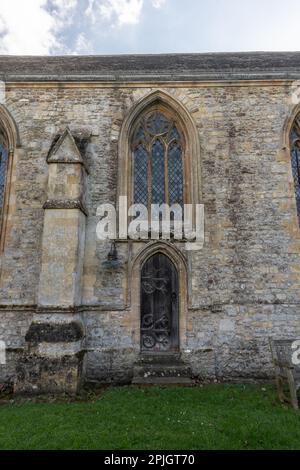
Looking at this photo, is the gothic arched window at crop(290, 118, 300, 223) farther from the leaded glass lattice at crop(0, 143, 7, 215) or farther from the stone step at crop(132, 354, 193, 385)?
the leaded glass lattice at crop(0, 143, 7, 215)

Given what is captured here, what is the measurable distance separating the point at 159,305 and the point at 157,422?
124 inches

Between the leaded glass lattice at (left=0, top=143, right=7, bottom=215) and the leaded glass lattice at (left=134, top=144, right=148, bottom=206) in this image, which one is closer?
the leaded glass lattice at (left=134, top=144, right=148, bottom=206)

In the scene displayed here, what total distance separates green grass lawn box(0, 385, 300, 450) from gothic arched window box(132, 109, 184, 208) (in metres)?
4.61

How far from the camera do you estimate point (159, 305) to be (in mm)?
7699

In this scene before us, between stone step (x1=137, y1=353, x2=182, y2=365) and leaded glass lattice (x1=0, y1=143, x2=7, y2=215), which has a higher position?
leaded glass lattice (x1=0, y1=143, x2=7, y2=215)

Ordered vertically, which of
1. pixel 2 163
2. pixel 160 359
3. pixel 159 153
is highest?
pixel 159 153

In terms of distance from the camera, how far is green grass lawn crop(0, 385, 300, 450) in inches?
161

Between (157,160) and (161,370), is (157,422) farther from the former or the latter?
(157,160)

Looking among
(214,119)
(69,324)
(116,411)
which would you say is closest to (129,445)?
(116,411)

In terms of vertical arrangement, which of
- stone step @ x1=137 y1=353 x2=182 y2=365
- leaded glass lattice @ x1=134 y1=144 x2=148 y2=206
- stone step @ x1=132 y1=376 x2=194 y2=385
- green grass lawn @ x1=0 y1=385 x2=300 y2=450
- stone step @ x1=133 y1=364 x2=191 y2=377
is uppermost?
leaded glass lattice @ x1=134 y1=144 x2=148 y2=206

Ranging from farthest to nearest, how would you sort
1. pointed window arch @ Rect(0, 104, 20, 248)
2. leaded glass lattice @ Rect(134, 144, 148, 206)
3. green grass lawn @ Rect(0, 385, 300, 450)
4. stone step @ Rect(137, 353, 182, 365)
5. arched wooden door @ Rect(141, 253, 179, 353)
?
leaded glass lattice @ Rect(134, 144, 148, 206) < pointed window arch @ Rect(0, 104, 20, 248) < arched wooden door @ Rect(141, 253, 179, 353) < stone step @ Rect(137, 353, 182, 365) < green grass lawn @ Rect(0, 385, 300, 450)

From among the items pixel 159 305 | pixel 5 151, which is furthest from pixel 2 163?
pixel 159 305

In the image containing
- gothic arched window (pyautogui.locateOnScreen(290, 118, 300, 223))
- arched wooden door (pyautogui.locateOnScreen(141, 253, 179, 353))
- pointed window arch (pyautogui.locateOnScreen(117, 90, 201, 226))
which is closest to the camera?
arched wooden door (pyautogui.locateOnScreen(141, 253, 179, 353))

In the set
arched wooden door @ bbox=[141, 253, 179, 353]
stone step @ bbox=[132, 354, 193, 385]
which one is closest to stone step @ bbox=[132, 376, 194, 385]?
stone step @ bbox=[132, 354, 193, 385]
